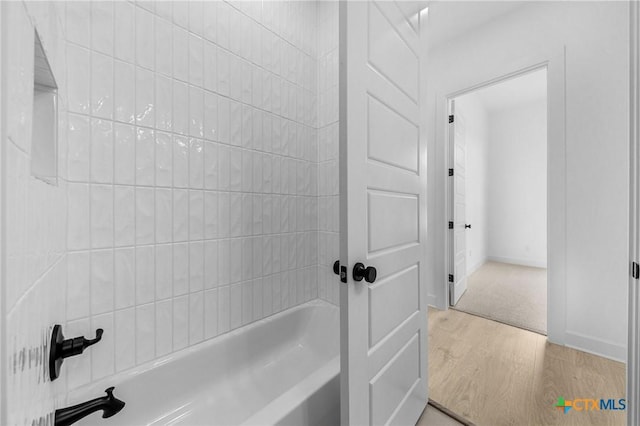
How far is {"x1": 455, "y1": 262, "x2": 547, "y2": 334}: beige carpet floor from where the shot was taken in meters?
2.52

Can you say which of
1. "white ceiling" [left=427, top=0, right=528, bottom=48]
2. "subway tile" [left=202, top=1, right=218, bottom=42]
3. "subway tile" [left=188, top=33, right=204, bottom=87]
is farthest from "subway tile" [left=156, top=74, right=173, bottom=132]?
"white ceiling" [left=427, top=0, right=528, bottom=48]

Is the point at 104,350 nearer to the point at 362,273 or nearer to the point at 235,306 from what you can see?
the point at 235,306

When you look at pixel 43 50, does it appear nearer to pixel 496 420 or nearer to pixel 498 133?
pixel 496 420

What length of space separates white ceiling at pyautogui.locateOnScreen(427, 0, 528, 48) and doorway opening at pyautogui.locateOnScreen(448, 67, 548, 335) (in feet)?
3.48

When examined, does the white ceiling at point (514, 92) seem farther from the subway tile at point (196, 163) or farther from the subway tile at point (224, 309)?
the subway tile at point (224, 309)

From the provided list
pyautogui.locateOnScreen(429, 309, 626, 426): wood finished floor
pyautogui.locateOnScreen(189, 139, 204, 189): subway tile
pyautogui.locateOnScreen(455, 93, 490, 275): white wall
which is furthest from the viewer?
pyautogui.locateOnScreen(455, 93, 490, 275): white wall

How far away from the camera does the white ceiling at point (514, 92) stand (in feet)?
12.3

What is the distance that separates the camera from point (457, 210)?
280 cm

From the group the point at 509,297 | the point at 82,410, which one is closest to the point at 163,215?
the point at 82,410

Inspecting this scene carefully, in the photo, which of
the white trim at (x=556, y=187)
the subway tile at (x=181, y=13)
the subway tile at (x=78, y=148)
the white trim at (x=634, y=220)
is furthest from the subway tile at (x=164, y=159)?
the white trim at (x=556, y=187)

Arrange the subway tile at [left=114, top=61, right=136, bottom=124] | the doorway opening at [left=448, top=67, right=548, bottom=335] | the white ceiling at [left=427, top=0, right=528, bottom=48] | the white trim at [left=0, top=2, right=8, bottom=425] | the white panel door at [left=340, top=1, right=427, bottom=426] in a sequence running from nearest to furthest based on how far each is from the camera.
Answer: the white trim at [left=0, top=2, right=8, bottom=425] → the white panel door at [left=340, top=1, right=427, bottom=426] → the subway tile at [left=114, top=61, right=136, bottom=124] → the white ceiling at [left=427, top=0, right=528, bottom=48] → the doorway opening at [left=448, top=67, right=548, bottom=335]

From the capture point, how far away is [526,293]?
3.22 meters

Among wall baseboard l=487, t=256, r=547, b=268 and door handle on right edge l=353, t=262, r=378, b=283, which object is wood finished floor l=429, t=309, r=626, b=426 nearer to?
door handle on right edge l=353, t=262, r=378, b=283

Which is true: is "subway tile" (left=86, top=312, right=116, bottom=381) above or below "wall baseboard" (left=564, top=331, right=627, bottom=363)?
above
